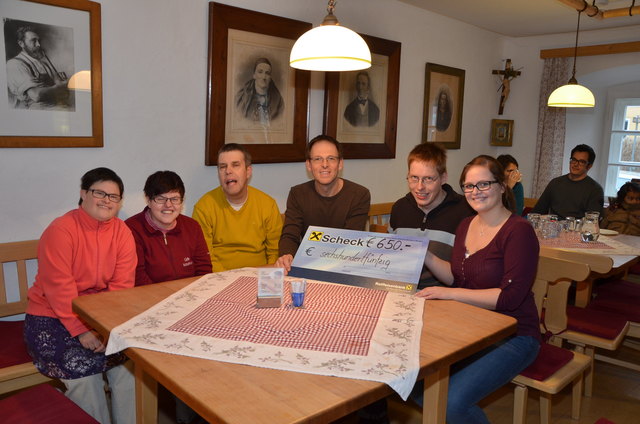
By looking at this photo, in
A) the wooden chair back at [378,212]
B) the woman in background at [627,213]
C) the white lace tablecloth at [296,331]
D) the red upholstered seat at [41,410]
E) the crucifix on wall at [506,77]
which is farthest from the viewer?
the crucifix on wall at [506,77]

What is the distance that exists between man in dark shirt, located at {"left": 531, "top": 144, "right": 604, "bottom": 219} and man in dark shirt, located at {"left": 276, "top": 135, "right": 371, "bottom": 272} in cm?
241

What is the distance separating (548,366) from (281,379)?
146 cm

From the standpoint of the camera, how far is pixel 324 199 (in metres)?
2.84

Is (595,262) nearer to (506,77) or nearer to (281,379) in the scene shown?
(281,379)

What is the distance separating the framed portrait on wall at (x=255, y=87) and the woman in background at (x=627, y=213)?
250cm

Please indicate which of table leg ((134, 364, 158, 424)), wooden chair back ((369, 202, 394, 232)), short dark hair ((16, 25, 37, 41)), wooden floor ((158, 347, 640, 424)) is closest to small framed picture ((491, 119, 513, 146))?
wooden chair back ((369, 202, 394, 232))

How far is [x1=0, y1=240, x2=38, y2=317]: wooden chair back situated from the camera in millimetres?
2447

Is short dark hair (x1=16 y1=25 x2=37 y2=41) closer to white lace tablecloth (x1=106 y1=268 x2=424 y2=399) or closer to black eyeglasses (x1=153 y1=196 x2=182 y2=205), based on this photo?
black eyeglasses (x1=153 y1=196 x2=182 y2=205)

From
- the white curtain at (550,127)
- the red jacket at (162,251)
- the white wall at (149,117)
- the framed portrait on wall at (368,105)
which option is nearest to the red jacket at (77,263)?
the red jacket at (162,251)

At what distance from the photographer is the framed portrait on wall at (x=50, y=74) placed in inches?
93.5

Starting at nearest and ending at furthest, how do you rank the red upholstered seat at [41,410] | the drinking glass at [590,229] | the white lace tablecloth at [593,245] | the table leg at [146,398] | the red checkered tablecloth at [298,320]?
the red checkered tablecloth at [298,320]
the red upholstered seat at [41,410]
the table leg at [146,398]
the white lace tablecloth at [593,245]
the drinking glass at [590,229]

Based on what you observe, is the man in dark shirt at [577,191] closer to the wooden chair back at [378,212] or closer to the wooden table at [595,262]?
the wooden table at [595,262]

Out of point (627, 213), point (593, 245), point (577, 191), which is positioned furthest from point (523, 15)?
point (593, 245)

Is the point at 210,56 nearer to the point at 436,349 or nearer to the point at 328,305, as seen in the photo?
the point at 328,305
